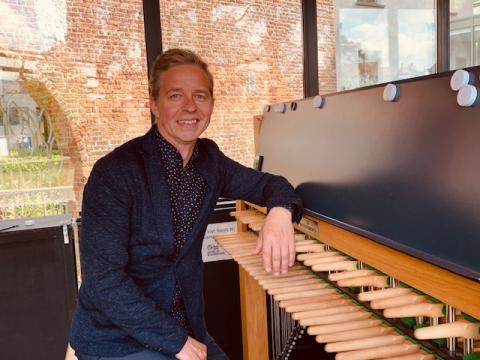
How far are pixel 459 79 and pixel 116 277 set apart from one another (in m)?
0.98

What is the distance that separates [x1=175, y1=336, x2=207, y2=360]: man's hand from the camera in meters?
1.33

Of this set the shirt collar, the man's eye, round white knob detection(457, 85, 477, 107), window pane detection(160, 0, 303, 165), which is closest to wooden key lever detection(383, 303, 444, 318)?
round white knob detection(457, 85, 477, 107)

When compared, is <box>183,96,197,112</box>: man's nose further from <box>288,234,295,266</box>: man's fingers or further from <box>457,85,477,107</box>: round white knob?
<box>457,85,477,107</box>: round white knob

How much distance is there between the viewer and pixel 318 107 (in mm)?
→ 1740

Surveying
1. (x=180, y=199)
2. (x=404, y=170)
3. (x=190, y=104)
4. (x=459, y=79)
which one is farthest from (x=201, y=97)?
(x=459, y=79)

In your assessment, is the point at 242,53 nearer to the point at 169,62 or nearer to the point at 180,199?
the point at 169,62

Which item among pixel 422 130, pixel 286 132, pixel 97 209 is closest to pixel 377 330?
pixel 422 130

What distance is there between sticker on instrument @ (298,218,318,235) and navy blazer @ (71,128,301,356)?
0.18 feet

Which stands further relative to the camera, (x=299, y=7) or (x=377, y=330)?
(x=299, y=7)

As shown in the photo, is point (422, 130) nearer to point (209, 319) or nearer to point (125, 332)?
point (125, 332)

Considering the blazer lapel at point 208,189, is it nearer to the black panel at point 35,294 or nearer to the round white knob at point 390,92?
the round white knob at point 390,92

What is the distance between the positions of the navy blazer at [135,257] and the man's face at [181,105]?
0.07 metres

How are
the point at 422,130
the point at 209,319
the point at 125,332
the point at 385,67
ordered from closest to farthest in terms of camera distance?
the point at 422,130 < the point at 125,332 < the point at 209,319 < the point at 385,67

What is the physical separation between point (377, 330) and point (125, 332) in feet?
2.37
